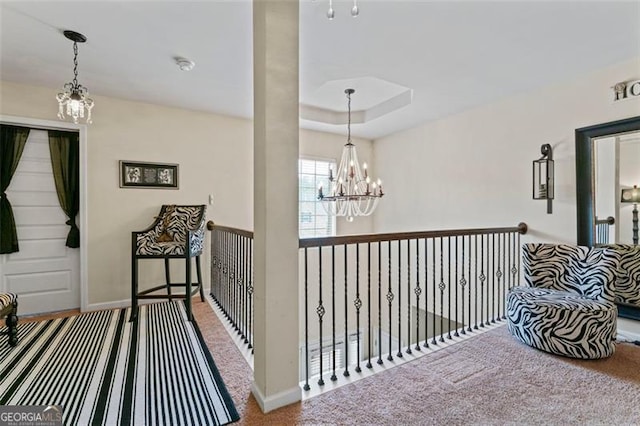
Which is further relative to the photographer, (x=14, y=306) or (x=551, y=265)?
(x=551, y=265)

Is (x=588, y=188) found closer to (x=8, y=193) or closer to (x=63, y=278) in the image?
(x=63, y=278)

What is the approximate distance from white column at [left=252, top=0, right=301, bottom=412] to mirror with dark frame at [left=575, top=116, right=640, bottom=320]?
2940mm

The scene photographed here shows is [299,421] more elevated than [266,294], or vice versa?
[266,294]

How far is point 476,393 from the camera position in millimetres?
1806

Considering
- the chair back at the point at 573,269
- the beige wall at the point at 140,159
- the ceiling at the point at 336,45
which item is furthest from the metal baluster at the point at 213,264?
the chair back at the point at 573,269

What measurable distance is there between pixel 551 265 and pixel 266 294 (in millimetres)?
2628

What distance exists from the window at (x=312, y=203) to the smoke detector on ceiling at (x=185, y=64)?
2.38 metres

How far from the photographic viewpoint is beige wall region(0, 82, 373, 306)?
3365 millimetres

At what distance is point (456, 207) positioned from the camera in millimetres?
4129

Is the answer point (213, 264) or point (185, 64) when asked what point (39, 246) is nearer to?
point (213, 264)

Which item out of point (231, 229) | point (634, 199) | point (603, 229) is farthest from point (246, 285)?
point (634, 199)

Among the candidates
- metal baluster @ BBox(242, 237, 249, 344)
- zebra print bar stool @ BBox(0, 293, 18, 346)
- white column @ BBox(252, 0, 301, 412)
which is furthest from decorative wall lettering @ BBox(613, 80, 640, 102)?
zebra print bar stool @ BBox(0, 293, 18, 346)

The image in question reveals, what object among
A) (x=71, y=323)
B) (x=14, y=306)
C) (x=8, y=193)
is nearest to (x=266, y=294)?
(x=14, y=306)

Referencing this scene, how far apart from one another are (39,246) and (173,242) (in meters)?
1.52
